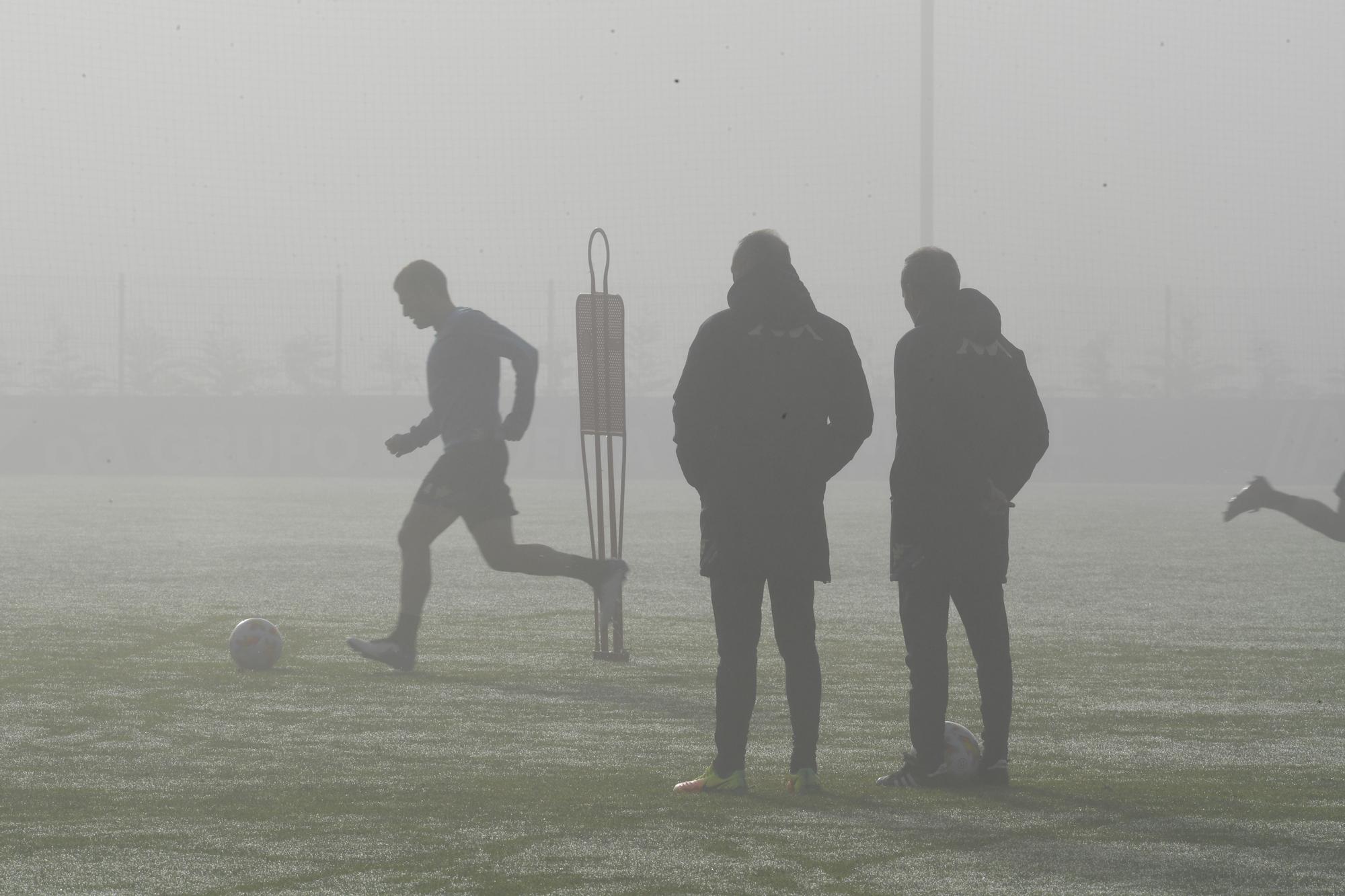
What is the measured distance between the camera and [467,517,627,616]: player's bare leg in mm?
7418

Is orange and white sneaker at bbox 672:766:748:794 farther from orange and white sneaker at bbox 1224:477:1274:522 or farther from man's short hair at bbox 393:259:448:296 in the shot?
man's short hair at bbox 393:259:448:296

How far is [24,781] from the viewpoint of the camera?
15.5ft

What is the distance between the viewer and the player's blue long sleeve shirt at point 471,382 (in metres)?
7.41

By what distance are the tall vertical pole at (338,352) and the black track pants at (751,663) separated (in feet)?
131

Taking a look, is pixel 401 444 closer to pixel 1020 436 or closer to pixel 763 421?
pixel 763 421

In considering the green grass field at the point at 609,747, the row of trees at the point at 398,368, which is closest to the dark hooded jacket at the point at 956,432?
the green grass field at the point at 609,747

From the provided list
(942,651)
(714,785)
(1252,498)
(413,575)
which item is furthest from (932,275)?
(413,575)

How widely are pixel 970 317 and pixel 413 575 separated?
11.9 feet

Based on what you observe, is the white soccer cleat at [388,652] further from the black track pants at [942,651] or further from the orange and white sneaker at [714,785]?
the black track pants at [942,651]

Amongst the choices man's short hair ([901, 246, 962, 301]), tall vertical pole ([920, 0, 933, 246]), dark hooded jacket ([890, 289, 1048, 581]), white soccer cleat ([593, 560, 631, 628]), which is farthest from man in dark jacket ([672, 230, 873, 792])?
tall vertical pole ([920, 0, 933, 246])

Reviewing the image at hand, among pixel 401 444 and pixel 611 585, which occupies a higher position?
pixel 401 444

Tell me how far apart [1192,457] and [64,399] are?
29.0 meters

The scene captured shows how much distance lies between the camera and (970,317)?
4.65 m

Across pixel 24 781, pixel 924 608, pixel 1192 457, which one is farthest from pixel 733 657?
pixel 1192 457
